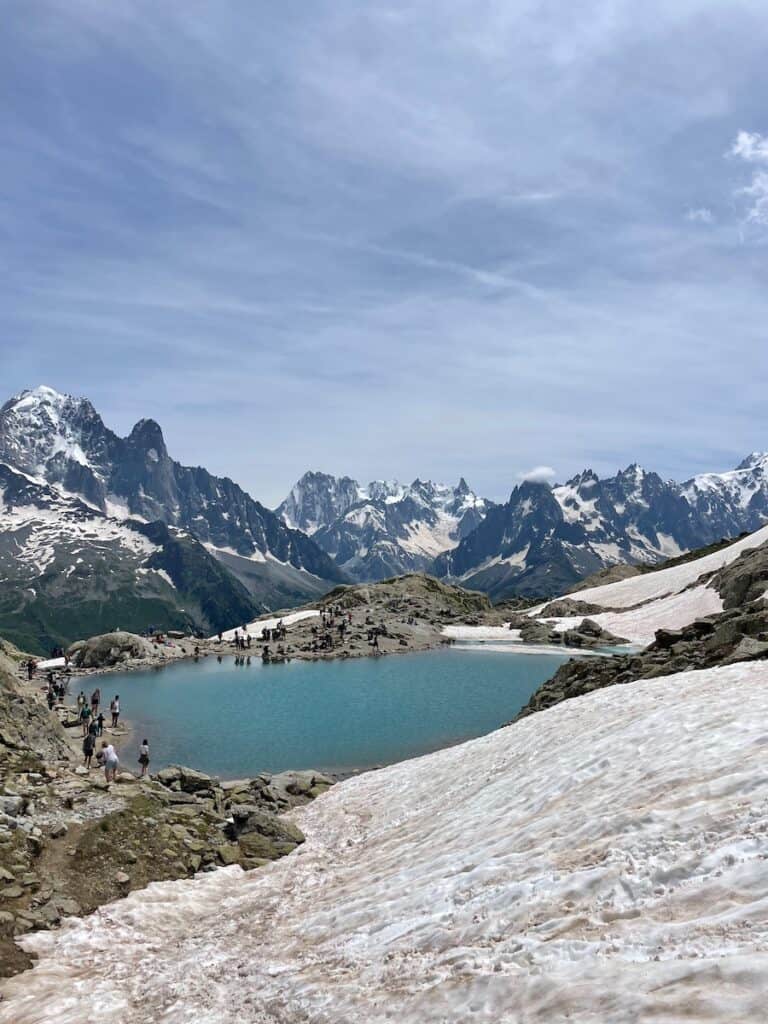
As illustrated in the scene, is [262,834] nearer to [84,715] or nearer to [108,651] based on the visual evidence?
[84,715]

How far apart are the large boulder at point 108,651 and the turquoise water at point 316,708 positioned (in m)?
7.62

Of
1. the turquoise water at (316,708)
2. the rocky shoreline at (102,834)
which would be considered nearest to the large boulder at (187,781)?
the rocky shoreline at (102,834)

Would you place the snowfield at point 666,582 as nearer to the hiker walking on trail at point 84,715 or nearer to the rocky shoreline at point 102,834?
the hiker walking on trail at point 84,715

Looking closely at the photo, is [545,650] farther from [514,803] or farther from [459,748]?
[514,803]

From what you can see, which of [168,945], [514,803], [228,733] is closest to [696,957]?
[514,803]

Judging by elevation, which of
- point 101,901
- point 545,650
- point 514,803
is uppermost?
point 514,803

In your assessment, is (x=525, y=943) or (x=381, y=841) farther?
(x=381, y=841)

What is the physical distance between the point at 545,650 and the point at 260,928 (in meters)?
106

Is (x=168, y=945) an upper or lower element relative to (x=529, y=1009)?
lower

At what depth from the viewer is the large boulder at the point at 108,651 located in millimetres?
98125

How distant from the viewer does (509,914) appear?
1323 cm

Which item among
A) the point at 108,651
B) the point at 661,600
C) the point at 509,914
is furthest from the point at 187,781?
the point at 661,600

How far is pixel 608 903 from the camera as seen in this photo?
479 inches

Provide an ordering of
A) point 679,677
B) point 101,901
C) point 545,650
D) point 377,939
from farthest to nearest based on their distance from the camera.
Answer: point 545,650
point 679,677
point 101,901
point 377,939
